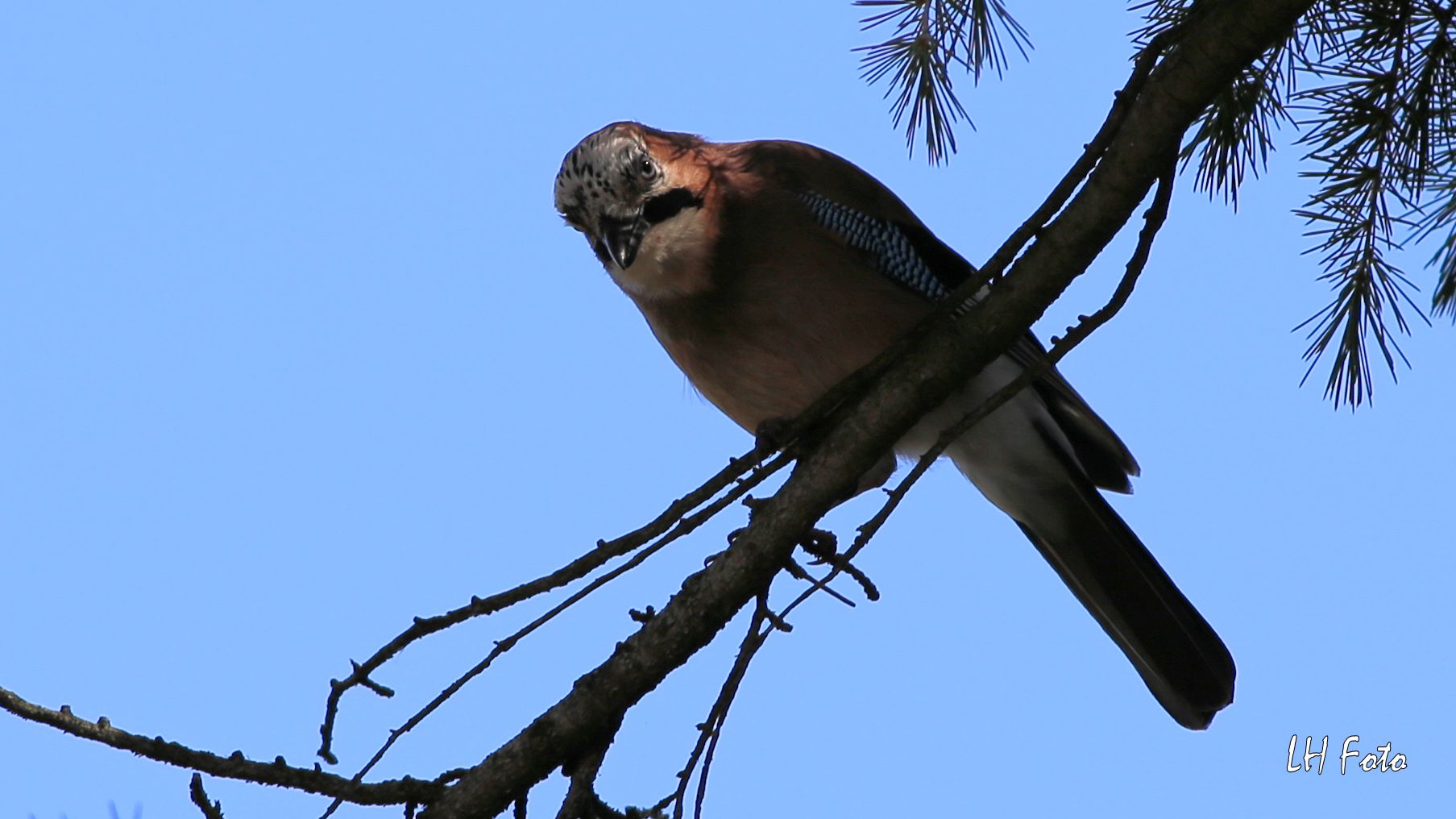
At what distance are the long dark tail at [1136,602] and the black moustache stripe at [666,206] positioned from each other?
1334mm

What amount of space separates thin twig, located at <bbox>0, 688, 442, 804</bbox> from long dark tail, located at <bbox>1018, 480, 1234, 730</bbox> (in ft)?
6.93

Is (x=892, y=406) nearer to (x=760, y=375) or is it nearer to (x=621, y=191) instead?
(x=760, y=375)

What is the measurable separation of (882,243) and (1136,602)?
1202mm

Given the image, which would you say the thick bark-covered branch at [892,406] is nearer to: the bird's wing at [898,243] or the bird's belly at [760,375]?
the bird's belly at [760,375]

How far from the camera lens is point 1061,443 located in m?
3.92

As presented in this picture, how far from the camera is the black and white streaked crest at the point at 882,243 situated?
367 centimetres

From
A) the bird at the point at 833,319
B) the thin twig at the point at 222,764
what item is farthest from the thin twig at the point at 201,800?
the bird at the point at 833,319

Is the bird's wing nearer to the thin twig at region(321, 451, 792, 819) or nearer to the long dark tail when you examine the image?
the long dark tail

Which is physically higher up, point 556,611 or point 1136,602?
point 1136,602

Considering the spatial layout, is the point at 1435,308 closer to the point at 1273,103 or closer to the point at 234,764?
the point at 1273,103

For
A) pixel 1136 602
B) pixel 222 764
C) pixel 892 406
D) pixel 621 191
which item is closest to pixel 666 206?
pixel 621 191

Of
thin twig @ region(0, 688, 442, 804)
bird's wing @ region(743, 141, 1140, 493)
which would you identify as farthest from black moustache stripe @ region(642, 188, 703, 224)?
thin twig @ region(0, 688, 442, 804)

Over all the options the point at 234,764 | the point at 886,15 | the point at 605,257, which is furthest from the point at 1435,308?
the point at 234,764

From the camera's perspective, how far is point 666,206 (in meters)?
3.73
